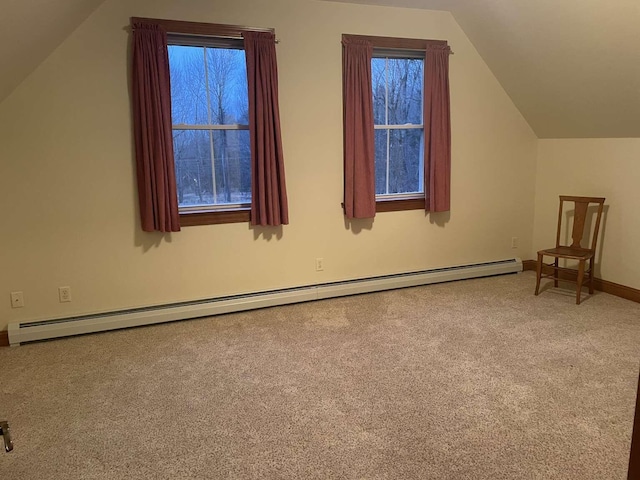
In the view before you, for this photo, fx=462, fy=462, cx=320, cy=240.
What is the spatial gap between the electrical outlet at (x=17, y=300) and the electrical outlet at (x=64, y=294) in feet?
0.78

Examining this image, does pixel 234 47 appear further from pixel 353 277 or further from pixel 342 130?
pixel 353 277

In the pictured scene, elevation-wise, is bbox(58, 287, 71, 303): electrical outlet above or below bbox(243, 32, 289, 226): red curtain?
below

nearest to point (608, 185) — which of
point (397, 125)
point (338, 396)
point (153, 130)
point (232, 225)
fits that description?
point (397, 125)

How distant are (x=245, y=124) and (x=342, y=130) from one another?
32.0 inches

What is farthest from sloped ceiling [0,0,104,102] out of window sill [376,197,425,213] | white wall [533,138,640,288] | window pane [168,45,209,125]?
white wall [533,138,640,288]

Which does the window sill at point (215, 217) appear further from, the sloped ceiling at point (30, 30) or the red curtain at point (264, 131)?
the sloped ceiling at point (30, 30)

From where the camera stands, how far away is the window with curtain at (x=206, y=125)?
3289 mm

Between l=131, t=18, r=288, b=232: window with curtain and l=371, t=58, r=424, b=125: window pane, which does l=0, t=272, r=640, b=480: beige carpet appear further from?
l=371, t=58, r=424, b=125: window pane

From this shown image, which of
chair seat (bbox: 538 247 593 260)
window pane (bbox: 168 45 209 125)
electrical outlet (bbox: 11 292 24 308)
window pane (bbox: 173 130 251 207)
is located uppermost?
window pane (bbox: 168 45 209 125)

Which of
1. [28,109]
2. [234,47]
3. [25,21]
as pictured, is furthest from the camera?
[234,47]

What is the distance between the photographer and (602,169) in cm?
400

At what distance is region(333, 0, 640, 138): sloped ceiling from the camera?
9.92 ft

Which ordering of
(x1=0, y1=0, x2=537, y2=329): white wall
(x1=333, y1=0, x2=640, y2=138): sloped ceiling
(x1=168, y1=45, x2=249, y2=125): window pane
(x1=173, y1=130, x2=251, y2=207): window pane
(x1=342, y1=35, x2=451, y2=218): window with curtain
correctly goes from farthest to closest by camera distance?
(x1=342, y1=35, x2=451, y2=218): window with curtain → (x1=173, y1=130, x2=251, y2=207): window pane → (x1=168, y1=45, x2=249, y2=125): window pane → (x1=0, y1=0, x2=537, y2=329): white wall → (x1=333, y1=0, x2=640, y2=138): sloped ceiling

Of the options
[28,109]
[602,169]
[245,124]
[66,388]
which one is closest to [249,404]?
[66,388]
